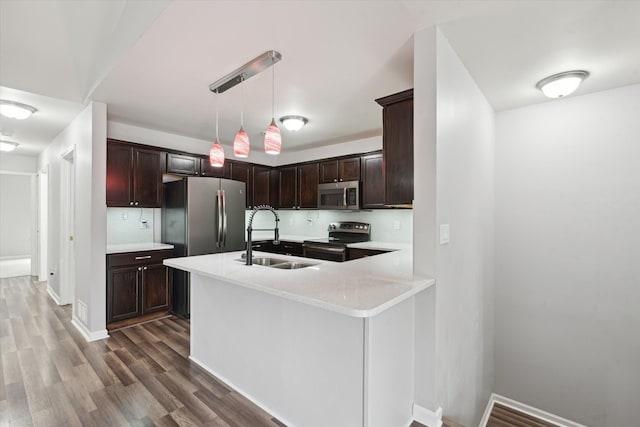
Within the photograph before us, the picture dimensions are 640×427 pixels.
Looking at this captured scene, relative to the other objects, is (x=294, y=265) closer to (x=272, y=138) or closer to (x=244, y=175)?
(x=272, y=138)

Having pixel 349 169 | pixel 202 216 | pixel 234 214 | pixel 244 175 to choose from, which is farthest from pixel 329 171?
pixel 202 216

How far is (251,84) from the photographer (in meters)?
2.55

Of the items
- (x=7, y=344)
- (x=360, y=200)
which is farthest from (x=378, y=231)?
(x=7, y=344)

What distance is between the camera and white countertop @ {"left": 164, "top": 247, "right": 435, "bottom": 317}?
1.29 metres

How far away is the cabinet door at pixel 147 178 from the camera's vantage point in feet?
12.2

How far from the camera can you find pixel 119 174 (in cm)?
356

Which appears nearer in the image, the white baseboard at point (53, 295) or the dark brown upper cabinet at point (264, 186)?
the white baseboard at point (53, 295)

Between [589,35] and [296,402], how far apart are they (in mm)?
2916

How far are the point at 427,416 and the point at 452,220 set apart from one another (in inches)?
47.8

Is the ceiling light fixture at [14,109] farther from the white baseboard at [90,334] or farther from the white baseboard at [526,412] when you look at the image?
the white baseboard at [526,412]

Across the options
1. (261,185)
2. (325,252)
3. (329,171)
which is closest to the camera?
(325,252)

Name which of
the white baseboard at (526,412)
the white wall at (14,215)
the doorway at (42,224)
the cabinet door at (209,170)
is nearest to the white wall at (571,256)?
the white baseboard at (526,412)

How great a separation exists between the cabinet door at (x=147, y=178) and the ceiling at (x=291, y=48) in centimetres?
→ 66

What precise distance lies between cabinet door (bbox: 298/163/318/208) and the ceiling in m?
1.63
